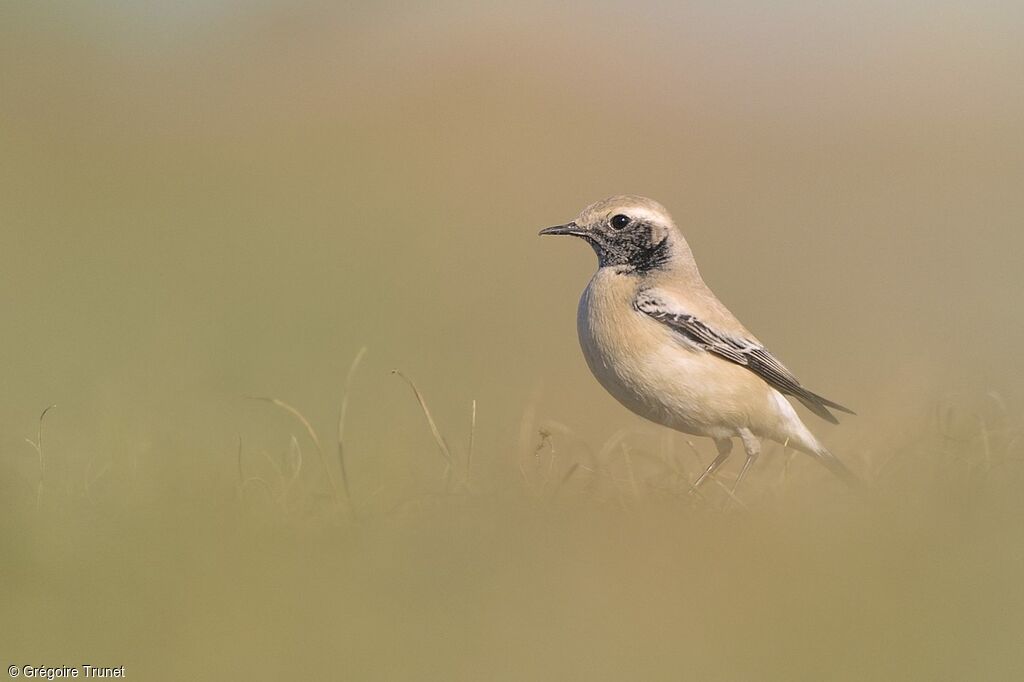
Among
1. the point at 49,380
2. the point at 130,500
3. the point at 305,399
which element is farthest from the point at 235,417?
the point at 130,500

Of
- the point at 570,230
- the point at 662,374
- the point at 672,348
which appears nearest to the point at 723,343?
the point at 672,348

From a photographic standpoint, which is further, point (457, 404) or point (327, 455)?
point (457, 404)

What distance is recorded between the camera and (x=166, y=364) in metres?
12.8

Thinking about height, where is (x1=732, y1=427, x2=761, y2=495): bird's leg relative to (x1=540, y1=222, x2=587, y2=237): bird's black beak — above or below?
below

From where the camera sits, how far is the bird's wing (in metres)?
8.12

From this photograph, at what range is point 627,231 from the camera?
8648mm

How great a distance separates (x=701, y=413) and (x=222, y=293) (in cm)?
1170

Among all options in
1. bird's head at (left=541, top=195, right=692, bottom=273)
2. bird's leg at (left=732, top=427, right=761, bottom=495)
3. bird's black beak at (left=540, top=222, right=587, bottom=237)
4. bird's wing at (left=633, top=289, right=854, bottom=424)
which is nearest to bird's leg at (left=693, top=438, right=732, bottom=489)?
bird's leg at (left=732, top=427, right=761, bottom=495)

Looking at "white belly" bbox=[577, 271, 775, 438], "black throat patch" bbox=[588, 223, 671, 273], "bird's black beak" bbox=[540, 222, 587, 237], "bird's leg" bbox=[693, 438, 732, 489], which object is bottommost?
"bird's leg" bbox=[693, 438, 732, 489]

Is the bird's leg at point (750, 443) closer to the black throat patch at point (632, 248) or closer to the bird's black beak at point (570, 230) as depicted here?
the black throat patch at point (632, 248)

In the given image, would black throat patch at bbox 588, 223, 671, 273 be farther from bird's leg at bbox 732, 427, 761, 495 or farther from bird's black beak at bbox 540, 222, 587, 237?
bird's leg at bbox 732, 427, 761, 495

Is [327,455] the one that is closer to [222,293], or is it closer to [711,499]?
[711,499]

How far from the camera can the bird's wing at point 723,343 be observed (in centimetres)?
812

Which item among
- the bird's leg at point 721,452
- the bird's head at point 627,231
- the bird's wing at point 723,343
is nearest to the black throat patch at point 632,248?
the bird's head at point 627,231
